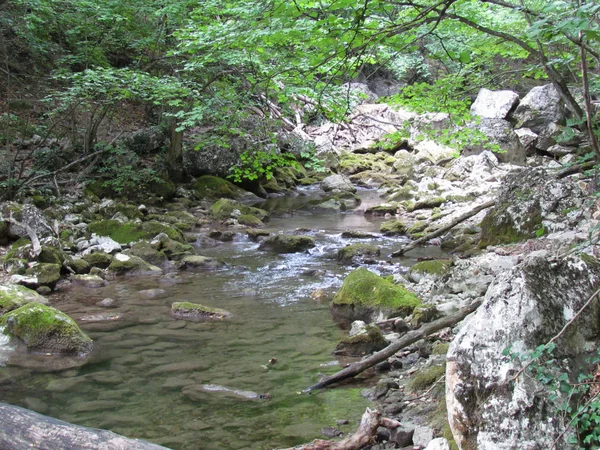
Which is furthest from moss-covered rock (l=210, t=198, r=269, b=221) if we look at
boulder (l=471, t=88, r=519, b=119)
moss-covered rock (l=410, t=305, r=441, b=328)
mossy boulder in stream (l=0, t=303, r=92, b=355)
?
boulder (l=471, t=88, r=519, b=119)

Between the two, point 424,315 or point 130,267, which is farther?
point 130,267

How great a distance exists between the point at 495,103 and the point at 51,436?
2368 centimetres

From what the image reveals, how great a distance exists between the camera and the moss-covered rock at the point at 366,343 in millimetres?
5773

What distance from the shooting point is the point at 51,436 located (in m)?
3.27

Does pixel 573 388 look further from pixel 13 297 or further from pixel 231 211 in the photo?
→ pixel 231 211

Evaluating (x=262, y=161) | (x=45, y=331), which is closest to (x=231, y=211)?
(x=262, y=161)

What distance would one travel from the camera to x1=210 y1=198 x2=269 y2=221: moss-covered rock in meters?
15.2

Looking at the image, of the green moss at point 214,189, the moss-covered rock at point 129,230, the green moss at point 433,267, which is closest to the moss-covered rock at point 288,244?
the moss-covered rock at point 129,230

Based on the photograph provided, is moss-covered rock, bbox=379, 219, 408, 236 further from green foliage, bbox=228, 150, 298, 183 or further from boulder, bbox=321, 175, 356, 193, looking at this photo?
boulder, bbox=321, 175, 356, 193

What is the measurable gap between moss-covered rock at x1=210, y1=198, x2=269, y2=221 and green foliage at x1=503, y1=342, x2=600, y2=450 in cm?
1265

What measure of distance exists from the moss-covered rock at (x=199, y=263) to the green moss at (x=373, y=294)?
11.8 ft

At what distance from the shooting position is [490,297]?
10.7 feet

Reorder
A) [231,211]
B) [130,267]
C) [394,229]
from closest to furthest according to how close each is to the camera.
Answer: [130,267] → [394,229] → [231,211]

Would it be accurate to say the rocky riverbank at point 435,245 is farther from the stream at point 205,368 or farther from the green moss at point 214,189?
the stream at point 205,368
